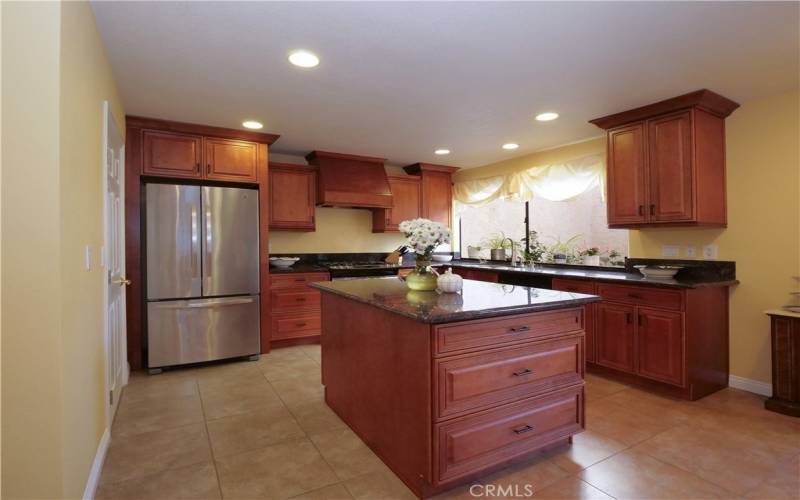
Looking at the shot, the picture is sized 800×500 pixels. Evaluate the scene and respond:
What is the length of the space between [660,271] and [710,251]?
46 centimetres

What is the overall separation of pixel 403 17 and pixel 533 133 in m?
2.53

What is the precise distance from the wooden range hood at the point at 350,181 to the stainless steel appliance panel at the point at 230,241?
3.24 feet

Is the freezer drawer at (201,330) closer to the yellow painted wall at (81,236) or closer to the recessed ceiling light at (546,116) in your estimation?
the yellow painted wall at (81,236)

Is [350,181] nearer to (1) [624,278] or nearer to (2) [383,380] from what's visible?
(1) [624,278]

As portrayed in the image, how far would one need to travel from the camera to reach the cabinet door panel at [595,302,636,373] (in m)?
3.45

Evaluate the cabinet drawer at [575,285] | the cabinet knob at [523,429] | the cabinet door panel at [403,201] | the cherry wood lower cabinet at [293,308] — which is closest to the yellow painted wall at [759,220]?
the cabinet drawer at [575,285]

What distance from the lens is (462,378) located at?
1958 millimetres

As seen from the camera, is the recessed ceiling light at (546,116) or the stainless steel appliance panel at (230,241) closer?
the recessed ceiling light at (546,116)

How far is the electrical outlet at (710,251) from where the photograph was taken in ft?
11.5

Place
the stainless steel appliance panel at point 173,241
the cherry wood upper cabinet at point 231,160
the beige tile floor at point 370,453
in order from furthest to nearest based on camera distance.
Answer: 1. the cherry wood upper cabinet at point 231,160
2. the stainless steel appliance panel at point 173,241
3. the beige tile floor at point 370,453

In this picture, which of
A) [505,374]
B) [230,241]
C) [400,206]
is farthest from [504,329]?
[400,206]

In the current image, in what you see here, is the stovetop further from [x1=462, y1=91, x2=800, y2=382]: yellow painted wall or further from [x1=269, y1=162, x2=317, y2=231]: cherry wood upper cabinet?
[x1=462, y1=91, x2=800, y2=382]: yellow painted wall
